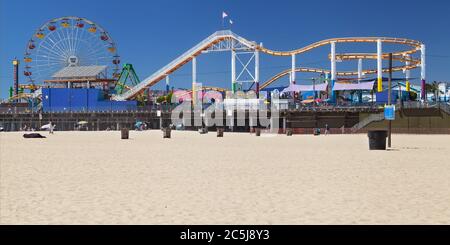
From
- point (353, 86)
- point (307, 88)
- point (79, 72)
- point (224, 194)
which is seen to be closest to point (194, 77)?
point (307, 88)

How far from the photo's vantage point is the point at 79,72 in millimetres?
97250

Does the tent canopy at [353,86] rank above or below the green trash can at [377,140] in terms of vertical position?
above

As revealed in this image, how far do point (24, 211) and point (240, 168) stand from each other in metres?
8.31

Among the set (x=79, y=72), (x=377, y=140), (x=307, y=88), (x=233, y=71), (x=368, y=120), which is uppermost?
(x=79, y=72)

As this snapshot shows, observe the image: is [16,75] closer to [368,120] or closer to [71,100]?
[71,100]

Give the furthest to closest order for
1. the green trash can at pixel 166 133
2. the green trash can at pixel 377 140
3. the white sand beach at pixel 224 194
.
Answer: the green trash can at pixel 166 133
the green trash can at pixel 377 140
the white sand beach at pixel 224 194

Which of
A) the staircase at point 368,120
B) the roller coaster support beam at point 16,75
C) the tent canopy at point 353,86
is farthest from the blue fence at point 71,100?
the staircase at point 368,120

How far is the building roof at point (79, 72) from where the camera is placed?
96.4 meters

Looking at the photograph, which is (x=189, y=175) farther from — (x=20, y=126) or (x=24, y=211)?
(x=20, y=126)

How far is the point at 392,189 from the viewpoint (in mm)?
10594

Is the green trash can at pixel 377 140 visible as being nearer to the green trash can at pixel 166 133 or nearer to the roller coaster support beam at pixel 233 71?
the green trash can at pixel 166 133

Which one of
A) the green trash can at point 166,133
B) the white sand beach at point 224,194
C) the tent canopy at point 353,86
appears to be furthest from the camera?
the tent canopy at point 353,86

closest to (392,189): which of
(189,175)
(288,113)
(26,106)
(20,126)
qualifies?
(189,175)

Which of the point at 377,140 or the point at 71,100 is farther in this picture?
the point at 71,100
